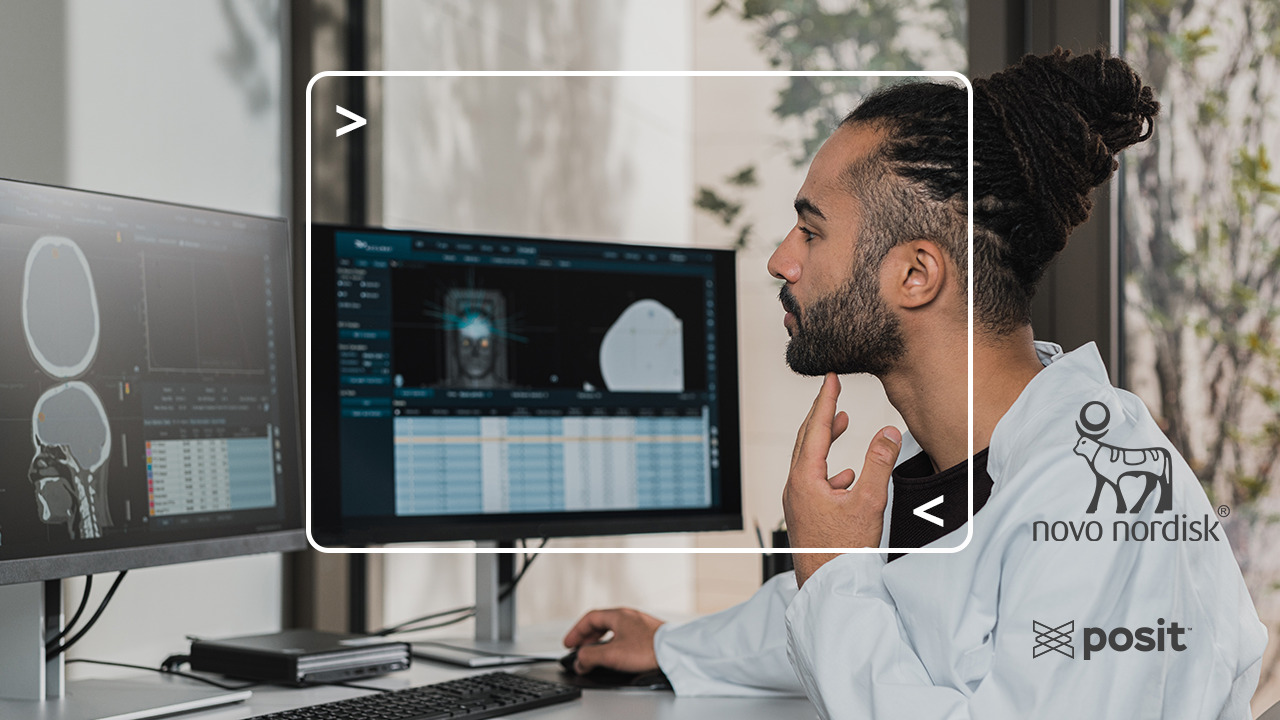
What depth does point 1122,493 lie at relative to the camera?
0.92 m

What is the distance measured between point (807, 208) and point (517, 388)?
20.3 inches

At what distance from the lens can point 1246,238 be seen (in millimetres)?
1548

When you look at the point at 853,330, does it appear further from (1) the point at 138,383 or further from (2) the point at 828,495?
(1) the point at 138,383

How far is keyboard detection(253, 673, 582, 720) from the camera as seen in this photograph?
107 cm

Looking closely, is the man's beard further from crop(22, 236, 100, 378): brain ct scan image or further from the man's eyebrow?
crop(22, 236, 100, 378): brain ct scan image

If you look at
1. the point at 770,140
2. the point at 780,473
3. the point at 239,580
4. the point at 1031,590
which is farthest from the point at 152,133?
the point at 1031,590

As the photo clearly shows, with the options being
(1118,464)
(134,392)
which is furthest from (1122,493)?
(134,392)

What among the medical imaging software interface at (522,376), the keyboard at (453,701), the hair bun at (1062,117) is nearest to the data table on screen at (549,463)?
the medical imaging software interface at (522,376)

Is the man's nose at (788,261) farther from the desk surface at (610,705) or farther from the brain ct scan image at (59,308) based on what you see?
the brain ct scan image at (59,308)

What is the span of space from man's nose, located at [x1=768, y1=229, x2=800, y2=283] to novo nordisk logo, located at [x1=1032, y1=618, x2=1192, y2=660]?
41 centimetres

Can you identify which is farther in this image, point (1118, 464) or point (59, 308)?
point (59, 308)

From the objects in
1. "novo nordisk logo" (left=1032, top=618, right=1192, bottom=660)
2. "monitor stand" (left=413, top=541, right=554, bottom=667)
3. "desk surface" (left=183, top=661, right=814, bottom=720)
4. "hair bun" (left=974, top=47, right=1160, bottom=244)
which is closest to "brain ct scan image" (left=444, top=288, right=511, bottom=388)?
"monitor stand" (left=413, top=541, right=554, bottom=667)

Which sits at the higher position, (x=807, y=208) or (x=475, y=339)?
(x=807, y=208)

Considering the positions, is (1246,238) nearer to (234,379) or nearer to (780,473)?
(780,473)
